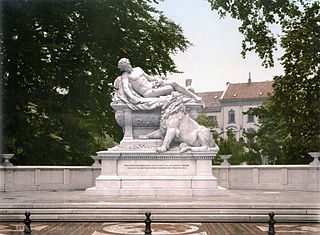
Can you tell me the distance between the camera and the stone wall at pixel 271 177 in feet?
61.8

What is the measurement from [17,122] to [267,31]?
51.3 feet

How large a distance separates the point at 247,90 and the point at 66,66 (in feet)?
134

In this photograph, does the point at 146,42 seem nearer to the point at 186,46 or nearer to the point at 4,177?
the point at 186,46

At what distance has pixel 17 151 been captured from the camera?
85.0ft

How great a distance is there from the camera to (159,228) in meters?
10.8

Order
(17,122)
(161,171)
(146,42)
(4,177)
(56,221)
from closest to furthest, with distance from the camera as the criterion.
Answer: (56,221) → (161,171) → (4,177) → (17,122) → (146,42)

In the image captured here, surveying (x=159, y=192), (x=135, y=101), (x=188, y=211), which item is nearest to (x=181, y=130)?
(x=135, y=101)

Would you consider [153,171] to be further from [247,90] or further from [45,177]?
[247,90]

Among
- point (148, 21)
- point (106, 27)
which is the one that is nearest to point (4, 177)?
point (106, 27)

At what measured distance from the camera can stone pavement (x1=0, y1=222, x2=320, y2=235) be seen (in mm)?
10211

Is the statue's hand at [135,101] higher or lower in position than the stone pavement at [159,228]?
higher

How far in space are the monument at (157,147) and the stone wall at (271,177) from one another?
4.28 metres

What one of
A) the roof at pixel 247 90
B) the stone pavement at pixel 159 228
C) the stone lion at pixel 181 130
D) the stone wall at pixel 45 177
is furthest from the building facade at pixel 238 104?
the stone pavement at pixel 159 228

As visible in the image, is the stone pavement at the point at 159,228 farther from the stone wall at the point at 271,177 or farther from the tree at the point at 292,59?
the tree at the point at 292,59
